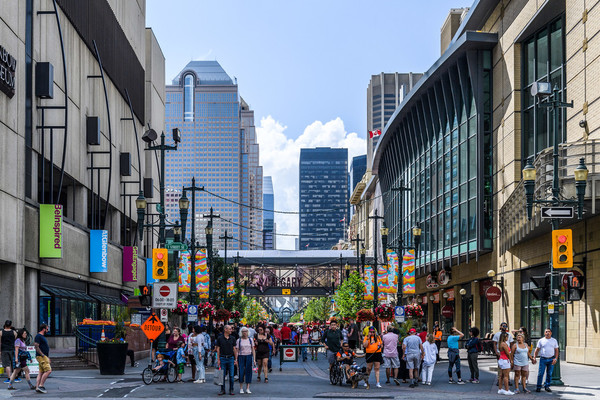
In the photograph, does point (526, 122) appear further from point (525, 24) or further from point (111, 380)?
point (111, 380)

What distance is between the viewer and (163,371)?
Result: 27.0 m

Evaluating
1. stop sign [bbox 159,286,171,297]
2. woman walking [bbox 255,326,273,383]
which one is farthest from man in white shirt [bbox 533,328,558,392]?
stop sign [bbox 159,286,171,297]

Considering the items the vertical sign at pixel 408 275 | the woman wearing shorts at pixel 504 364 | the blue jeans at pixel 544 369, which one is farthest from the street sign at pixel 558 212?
the vertical sign at pixel 408 275

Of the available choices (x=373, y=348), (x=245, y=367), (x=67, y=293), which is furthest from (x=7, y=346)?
(x=67, y=293)

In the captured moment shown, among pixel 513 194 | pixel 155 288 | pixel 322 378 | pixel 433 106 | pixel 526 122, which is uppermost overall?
pixel 433 106

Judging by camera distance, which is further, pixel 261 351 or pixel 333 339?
pixel 261 351

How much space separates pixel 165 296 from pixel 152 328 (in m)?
2.22

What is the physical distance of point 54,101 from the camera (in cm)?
4384

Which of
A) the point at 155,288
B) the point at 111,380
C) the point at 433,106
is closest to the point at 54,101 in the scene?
the point at 155,288

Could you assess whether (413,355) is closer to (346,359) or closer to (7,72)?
(346,359)

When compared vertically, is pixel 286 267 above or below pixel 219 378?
above

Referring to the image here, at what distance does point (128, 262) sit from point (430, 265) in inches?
830

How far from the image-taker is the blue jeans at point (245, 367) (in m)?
24.4

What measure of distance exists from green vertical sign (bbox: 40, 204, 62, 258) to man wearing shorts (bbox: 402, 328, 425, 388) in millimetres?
18919
